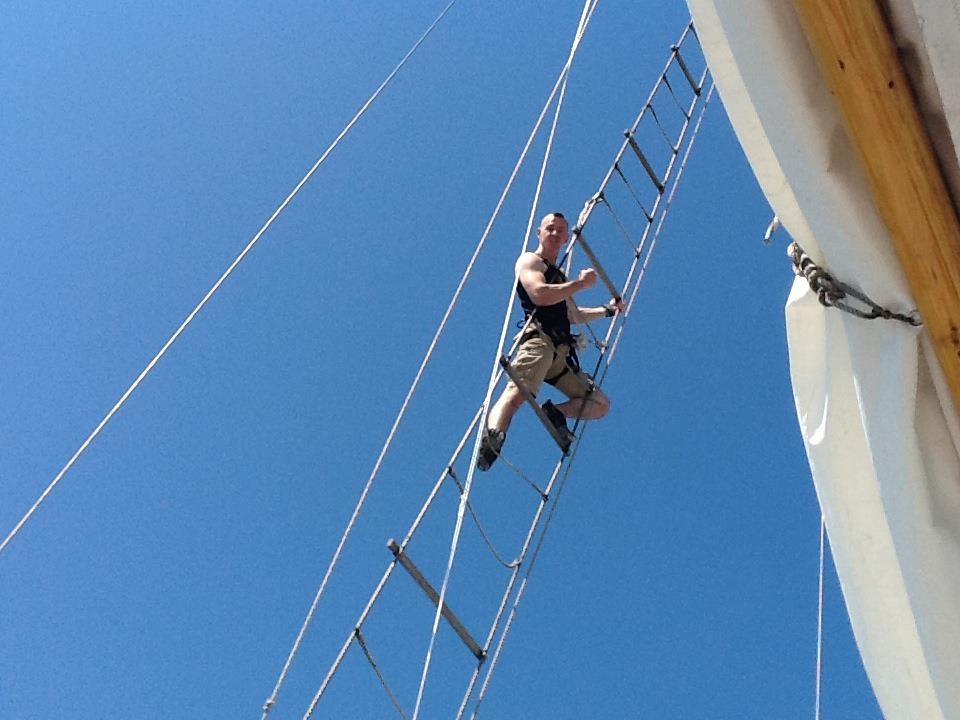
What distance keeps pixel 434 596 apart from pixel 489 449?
1.20 meters

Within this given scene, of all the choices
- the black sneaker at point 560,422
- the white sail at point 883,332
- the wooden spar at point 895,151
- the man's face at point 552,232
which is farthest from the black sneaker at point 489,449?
the wooden spar at point 895,151

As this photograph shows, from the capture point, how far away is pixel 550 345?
21.4 ft

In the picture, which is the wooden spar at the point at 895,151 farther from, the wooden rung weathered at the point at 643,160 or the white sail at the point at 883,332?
the wooden rung weathered at the point at 643,160

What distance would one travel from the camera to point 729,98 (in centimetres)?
304

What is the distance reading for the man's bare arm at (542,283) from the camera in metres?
6.11

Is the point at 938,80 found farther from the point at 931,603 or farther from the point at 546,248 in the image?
the point at 546,248

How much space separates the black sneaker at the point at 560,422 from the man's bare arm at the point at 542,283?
2.34 feet

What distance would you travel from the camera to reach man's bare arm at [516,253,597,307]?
20.0 ft

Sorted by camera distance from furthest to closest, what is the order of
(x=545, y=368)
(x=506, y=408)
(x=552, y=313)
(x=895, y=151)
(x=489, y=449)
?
(x=552, y=313) < (x=545, y=368) < (x=506, y=408) < (x=489, y=449) < (x=895, y=151)

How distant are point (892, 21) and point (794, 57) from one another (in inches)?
10.9

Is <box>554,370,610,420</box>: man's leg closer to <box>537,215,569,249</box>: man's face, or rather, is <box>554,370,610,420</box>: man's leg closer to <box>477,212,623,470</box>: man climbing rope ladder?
<box>477,212,623,470</box>: man climbing rope ladder

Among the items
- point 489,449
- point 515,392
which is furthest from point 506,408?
point 489,449

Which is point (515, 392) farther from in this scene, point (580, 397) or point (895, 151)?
point (895, 151)

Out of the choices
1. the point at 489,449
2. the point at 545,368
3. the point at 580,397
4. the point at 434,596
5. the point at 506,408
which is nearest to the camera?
the point at 434,596
